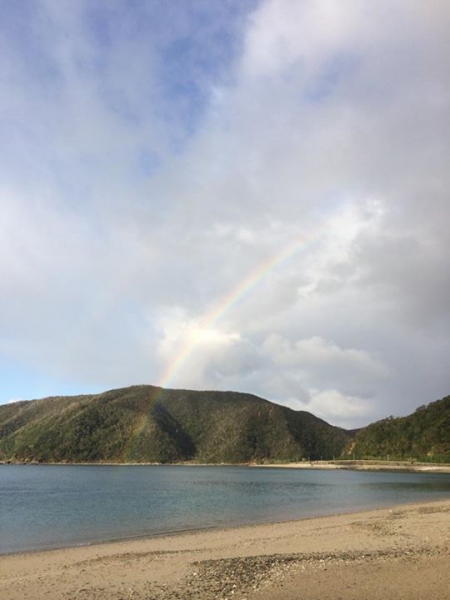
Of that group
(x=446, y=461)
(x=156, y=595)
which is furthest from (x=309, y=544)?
(x=446, y=461)

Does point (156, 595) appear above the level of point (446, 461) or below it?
below

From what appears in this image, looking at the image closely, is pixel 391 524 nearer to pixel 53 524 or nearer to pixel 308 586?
pixel 308 586

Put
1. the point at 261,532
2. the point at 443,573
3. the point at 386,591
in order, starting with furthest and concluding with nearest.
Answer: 1. the point at 261,532
2. the point at 443,573
3. the point at 386,591

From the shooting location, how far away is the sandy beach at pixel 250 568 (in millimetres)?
13523

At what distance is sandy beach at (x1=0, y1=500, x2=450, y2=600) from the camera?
1352cm

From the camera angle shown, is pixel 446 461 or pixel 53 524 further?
pixel 446 461

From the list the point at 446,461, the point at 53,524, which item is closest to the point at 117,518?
the point at 53,524

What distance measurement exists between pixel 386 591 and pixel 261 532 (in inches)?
663

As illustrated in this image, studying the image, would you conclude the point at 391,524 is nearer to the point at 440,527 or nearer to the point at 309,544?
the point at 440,527

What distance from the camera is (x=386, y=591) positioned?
43.1 feet

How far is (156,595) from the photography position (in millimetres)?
13477

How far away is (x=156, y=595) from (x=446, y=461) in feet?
606

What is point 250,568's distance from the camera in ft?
53.9

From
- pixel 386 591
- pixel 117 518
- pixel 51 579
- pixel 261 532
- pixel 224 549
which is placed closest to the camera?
pixel 386 591
